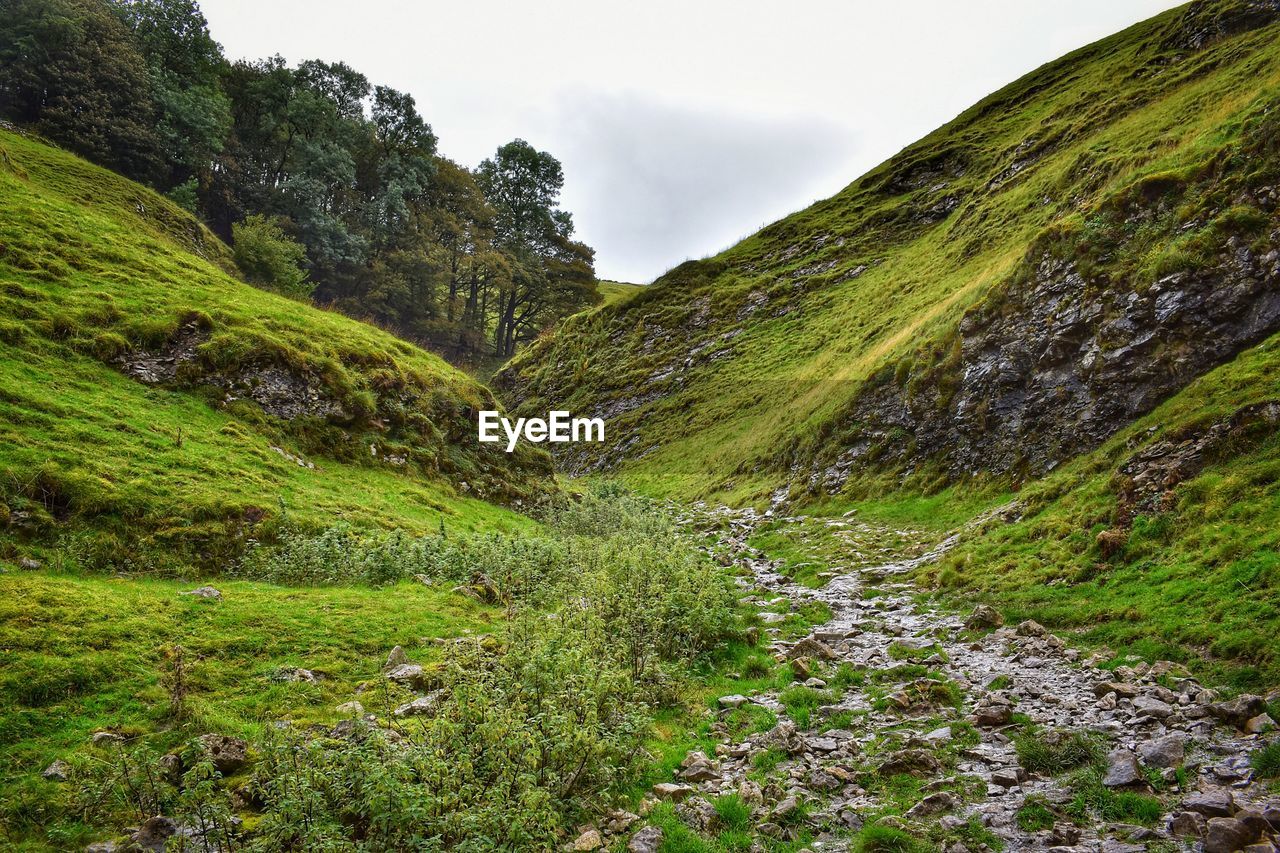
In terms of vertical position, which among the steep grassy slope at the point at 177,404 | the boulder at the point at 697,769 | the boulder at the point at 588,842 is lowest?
the boulder at the point at 697,769

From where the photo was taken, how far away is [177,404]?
19.8 metres

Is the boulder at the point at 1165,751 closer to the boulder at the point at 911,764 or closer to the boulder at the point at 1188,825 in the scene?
the boulder at the point at 1188,825

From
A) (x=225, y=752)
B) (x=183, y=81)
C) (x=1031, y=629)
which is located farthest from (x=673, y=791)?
(x=183, y=81)

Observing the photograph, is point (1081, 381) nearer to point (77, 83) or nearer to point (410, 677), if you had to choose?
point (410, 677)

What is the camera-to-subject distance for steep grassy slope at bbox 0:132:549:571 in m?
13.7

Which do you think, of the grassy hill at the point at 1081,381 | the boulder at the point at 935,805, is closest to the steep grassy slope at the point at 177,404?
the boulder at the point at 935,805

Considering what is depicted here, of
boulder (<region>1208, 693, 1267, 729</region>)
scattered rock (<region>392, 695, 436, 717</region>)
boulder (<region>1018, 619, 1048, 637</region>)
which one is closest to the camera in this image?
boulder (<region>1208, 693, 1267, 729</region>)

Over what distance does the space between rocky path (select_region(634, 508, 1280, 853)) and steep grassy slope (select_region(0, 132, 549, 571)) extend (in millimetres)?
13613

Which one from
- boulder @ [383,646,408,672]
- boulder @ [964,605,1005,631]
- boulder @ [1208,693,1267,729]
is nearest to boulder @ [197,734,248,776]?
boulder @ [383,646,408,672]

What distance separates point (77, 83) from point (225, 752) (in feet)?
158

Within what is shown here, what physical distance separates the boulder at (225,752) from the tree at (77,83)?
44357 millimetres

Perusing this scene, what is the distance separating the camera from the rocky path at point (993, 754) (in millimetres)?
6379

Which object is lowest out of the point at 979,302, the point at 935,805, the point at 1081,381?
the point at 935,805

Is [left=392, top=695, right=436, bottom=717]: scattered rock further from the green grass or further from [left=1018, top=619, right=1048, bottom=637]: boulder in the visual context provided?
[left=1018, top=619, right=1048, bottom=637]: boulder
